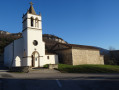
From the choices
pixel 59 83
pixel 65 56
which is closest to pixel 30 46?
pixel 65 56

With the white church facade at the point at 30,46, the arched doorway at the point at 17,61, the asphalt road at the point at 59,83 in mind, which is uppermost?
the white church facade at the point at 30,46

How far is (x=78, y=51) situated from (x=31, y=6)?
14851mm

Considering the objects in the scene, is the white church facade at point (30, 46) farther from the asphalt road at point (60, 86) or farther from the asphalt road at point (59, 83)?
the asphalt road at point (60, 86)

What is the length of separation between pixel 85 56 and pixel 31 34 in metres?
14.6

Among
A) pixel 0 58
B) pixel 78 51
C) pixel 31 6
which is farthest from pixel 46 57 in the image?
pixel 0 58

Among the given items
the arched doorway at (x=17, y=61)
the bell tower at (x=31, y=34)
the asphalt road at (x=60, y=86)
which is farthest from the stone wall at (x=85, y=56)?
the asphalt road at (x=60, y=86)

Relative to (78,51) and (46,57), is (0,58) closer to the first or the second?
(46,57)

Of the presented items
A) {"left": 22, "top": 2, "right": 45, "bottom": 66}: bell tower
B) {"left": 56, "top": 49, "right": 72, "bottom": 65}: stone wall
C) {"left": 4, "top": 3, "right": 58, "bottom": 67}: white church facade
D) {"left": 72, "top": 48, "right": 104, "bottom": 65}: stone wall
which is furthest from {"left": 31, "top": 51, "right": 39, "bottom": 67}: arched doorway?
{"left": 72, "top": 48, "right": 104, "bottom": 65}: stone wall

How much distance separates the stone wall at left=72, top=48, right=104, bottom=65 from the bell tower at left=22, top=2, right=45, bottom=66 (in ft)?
26.6

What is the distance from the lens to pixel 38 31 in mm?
26344

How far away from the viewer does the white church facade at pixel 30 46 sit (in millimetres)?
24766

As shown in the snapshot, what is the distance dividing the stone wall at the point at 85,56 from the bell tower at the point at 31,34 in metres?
8.10

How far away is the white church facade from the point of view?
24.8 m

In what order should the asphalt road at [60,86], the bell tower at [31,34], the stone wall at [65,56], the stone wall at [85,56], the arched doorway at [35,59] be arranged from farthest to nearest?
1. the stone wall at [85,56]
2. the stone wall at [65,56]
3. the arched doorway at [35,59]
4. the bell tower at [31,34]
5. the asphalt road at [60,86]
